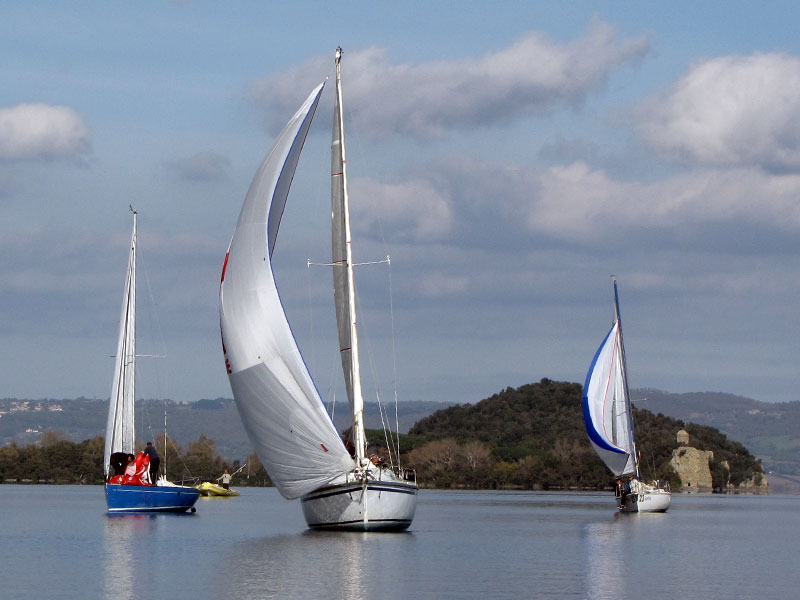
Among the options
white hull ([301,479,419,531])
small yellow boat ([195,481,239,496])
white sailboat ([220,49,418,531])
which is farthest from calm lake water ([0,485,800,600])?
small yellow boat ([195,481,239,496])

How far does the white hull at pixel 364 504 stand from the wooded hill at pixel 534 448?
9200 centimetres

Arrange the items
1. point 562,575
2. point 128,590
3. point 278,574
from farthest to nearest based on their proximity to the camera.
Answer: point 562,575, point 278,574, point 128,590

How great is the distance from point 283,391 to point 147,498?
1645cm

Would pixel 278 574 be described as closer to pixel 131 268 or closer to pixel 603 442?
pixel 131 268

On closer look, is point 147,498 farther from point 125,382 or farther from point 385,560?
point 385,560

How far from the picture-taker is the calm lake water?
29.2 meters

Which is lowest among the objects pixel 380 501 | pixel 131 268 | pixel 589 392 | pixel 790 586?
pixel 790 586

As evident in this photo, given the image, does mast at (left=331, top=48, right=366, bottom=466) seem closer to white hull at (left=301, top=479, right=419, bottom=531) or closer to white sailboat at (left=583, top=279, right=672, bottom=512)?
white hull at (left=301, top=479, right=419, bottom=531)

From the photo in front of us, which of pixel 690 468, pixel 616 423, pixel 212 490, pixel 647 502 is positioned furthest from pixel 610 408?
pixel 690 468

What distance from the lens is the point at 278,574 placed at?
1229 inches

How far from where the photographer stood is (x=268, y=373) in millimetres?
37656

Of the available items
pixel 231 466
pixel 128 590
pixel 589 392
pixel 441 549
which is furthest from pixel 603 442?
pixel 231 466

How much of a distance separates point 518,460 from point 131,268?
94921 millimetres

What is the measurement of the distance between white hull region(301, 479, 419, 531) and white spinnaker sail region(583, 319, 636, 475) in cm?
3072
